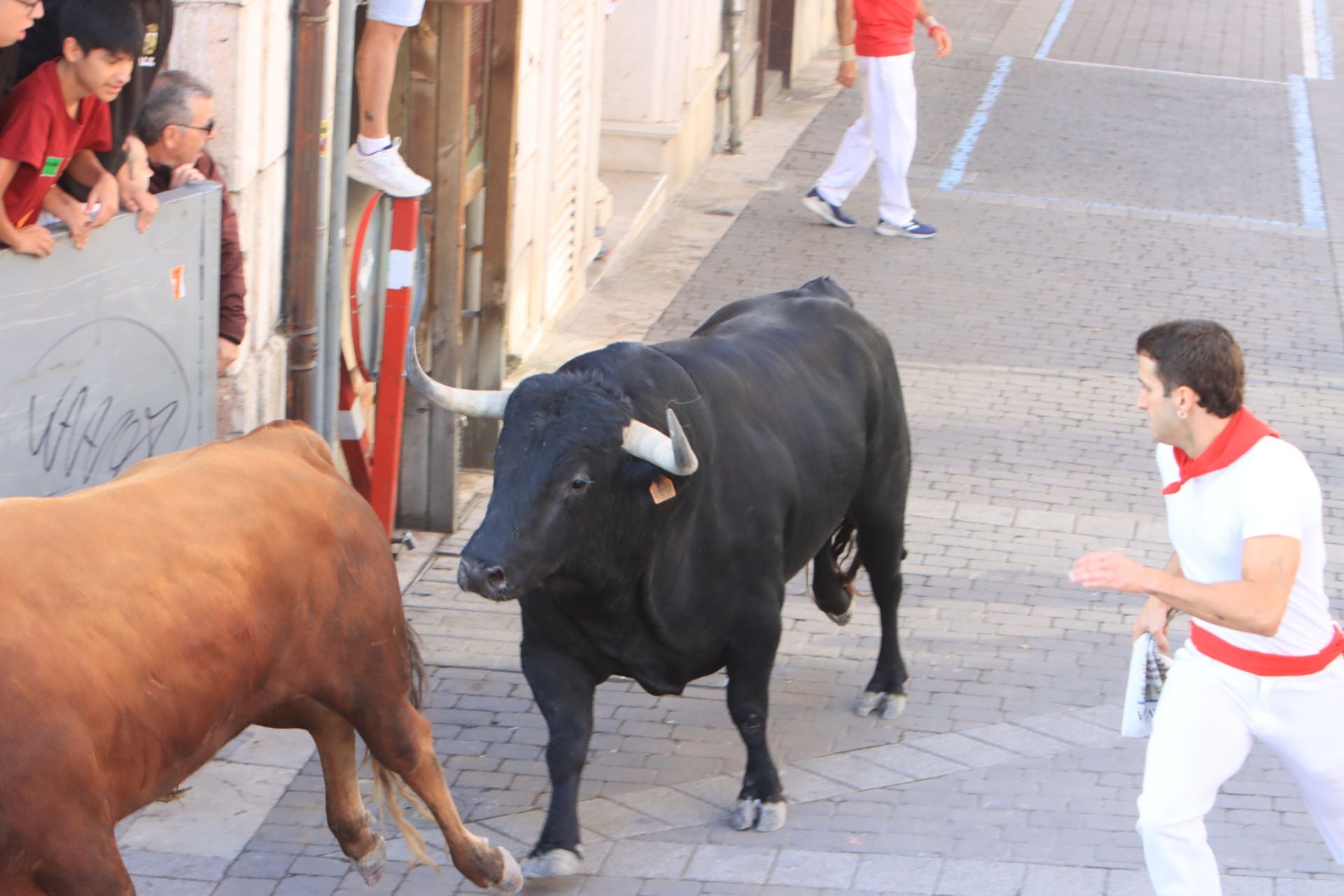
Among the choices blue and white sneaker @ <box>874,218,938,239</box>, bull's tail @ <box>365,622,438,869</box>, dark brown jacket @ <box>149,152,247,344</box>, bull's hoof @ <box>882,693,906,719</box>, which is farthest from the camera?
blue and white sneaker @ <box>874,218,938,239</box>

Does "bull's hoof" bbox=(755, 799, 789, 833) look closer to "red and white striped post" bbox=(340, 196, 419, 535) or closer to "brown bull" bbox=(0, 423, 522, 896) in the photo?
"brown bull" bbox=(0, 423, 522, 896)

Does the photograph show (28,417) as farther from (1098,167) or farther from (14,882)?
(1098,167)

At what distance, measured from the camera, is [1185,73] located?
18.7m

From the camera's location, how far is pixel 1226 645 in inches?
161

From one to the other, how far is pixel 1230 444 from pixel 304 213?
11.9ft

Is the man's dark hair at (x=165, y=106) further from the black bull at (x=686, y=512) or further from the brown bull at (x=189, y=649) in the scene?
the black bull at (x=686, y=512)

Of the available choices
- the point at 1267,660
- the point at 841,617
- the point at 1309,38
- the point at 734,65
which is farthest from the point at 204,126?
the point at 1309,38

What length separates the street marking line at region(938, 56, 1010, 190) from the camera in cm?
1428

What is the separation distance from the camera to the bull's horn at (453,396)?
4910mm

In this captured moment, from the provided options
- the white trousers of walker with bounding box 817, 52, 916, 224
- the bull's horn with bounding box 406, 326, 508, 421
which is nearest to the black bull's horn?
the bull's horn with bounding box 406, 326, 508, 421

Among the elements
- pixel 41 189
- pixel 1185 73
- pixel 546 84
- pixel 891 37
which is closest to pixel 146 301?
pixel 41 189

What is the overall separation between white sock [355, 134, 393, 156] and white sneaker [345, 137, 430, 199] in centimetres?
1

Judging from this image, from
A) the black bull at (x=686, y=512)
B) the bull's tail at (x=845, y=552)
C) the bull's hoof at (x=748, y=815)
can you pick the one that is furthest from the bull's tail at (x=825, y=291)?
the bull's hoof at (x=748, y=815)

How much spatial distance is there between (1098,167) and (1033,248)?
2.68 meters
